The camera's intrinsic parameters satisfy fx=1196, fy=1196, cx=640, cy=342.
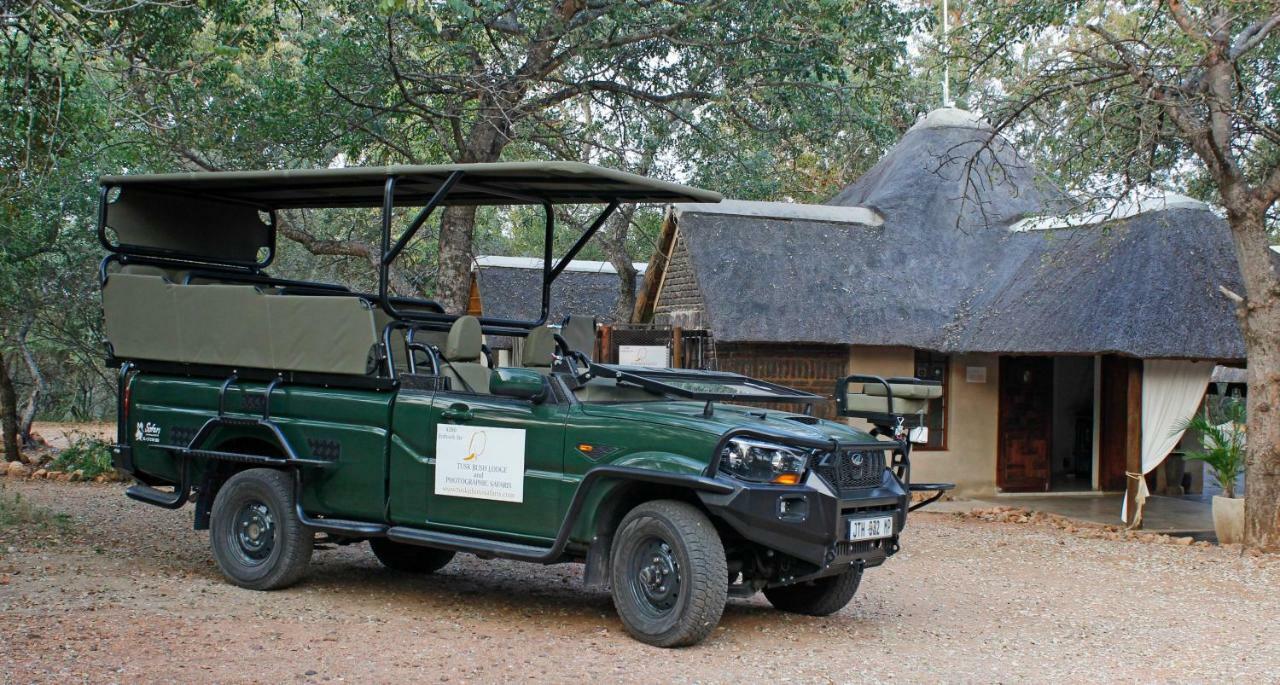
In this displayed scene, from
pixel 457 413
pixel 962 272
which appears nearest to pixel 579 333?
pixel 457 413

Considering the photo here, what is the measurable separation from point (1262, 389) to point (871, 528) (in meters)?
7.14

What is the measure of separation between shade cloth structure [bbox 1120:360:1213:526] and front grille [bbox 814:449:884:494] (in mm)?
8376

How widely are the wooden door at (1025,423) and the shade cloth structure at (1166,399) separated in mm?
2751

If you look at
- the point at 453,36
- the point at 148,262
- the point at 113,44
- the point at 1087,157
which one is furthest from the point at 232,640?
the point at 1087,157

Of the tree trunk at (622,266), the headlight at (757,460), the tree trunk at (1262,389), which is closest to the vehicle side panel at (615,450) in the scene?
the headlight at (757,460)

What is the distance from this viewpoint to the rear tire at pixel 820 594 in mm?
7273

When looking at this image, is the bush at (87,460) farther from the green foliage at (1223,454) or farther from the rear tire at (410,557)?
the green foliage at (1223,454)

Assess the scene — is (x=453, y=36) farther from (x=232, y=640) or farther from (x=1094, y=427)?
(x=1094, y=427)

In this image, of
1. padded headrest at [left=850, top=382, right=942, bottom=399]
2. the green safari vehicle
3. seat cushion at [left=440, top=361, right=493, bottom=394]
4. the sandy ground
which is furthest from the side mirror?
padded headrest at [left=850, top=382, right=942, bottom=399]

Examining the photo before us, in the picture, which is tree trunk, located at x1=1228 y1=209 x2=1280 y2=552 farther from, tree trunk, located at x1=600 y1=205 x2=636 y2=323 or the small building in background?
tree trunk, located at x1=600 y1=205 x2=636 y2=323

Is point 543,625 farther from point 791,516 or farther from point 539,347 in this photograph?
point 539,347

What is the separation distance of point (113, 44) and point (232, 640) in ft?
18.0

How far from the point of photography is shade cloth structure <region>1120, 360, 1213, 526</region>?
13945 mm

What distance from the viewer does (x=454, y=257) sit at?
13.7 meters
